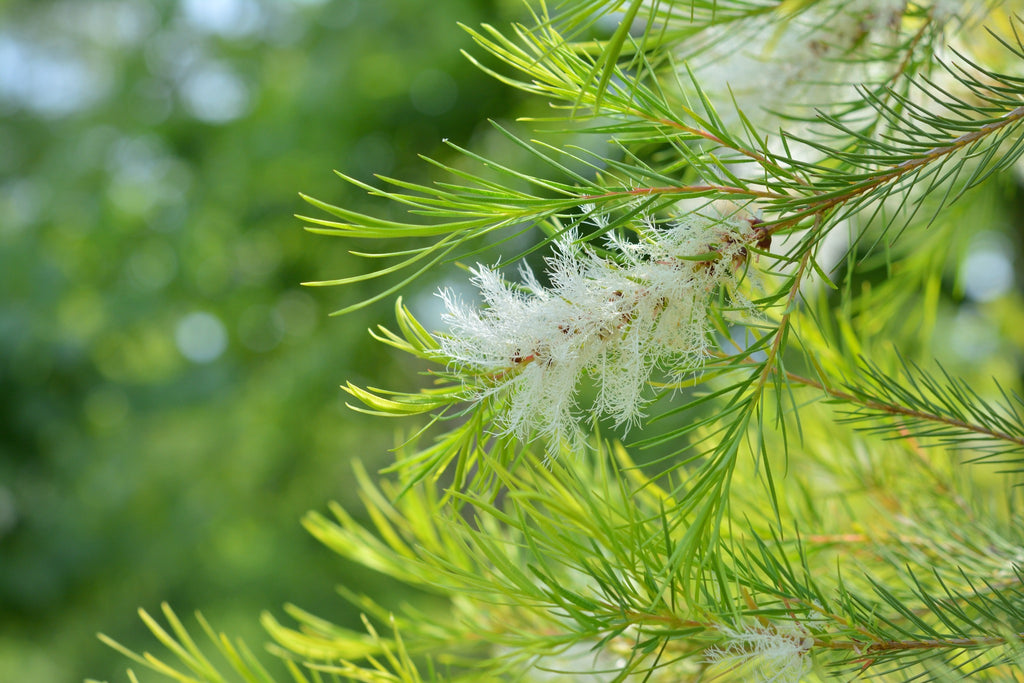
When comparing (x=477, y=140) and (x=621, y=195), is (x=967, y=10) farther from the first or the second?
(x=477, y=140)

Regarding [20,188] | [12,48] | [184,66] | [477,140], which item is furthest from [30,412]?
[477,140]

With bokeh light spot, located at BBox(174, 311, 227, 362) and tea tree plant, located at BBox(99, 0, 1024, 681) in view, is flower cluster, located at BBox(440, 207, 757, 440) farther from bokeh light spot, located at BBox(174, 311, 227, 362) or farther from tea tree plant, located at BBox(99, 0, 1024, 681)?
bokeh light spot, located at BBox(174, 311, 227, 362)

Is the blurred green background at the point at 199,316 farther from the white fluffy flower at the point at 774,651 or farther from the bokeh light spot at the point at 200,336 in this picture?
the white fluffy flower at the point at 774,651

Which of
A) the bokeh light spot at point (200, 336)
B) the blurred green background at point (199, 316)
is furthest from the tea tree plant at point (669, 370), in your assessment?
the bokeh light spot at point (200, 336)

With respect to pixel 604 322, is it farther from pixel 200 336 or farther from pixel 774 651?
pixel 200 336

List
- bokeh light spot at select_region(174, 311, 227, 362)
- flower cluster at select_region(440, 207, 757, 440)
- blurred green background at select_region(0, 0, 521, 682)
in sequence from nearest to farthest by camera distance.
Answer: flower cluster at select_region(440, 207, 757, 440) < blurred green background at select_region(0, 0, 521, 682) < bokeh light spot at select_region(174, 311, 227, 362)

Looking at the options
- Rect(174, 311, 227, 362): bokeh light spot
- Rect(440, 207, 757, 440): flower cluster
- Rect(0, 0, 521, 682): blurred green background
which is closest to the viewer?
Rect(440, 207, 757, 440): flower cluster

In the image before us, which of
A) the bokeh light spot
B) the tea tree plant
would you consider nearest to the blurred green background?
the bokeh light spot
